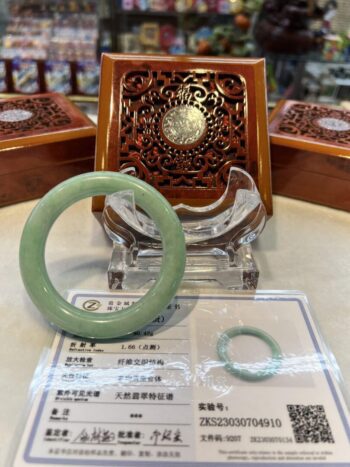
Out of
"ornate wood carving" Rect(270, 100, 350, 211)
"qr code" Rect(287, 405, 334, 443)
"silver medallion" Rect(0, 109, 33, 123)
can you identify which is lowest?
"qr code" Rect(287, 405, 334, 443)

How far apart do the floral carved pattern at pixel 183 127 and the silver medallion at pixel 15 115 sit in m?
0.28

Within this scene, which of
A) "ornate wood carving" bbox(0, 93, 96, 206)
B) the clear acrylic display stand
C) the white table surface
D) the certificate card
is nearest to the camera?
the certificate card

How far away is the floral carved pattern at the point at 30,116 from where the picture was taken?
0.91 metres

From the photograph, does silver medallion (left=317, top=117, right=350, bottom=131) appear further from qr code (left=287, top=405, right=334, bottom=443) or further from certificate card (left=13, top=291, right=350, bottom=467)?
qr code (left=287, top=405, right=334, bottom=443)

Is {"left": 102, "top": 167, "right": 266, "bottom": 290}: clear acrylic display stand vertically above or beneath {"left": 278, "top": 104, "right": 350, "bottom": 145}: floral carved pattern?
beneath

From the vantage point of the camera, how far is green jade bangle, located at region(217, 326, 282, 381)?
576 millimetres

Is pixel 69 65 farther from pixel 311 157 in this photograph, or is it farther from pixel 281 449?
pixel 281 449

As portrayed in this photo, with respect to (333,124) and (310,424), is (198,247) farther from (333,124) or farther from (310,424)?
(333,124)

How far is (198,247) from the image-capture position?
29.2 inches

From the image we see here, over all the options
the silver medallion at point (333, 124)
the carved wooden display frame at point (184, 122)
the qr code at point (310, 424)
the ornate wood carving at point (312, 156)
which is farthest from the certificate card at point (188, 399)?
the silver medallion at point (333, 124)

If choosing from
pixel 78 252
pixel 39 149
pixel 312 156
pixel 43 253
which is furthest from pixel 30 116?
pixel 312 156

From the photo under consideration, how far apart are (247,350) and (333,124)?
23.7 inches

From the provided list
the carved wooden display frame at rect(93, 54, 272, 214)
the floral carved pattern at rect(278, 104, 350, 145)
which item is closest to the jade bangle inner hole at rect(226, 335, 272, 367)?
the carved wooden display frame at rect(93, 54, 272, 214)

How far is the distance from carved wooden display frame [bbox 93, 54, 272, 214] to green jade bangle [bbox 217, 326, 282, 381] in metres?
0.24
